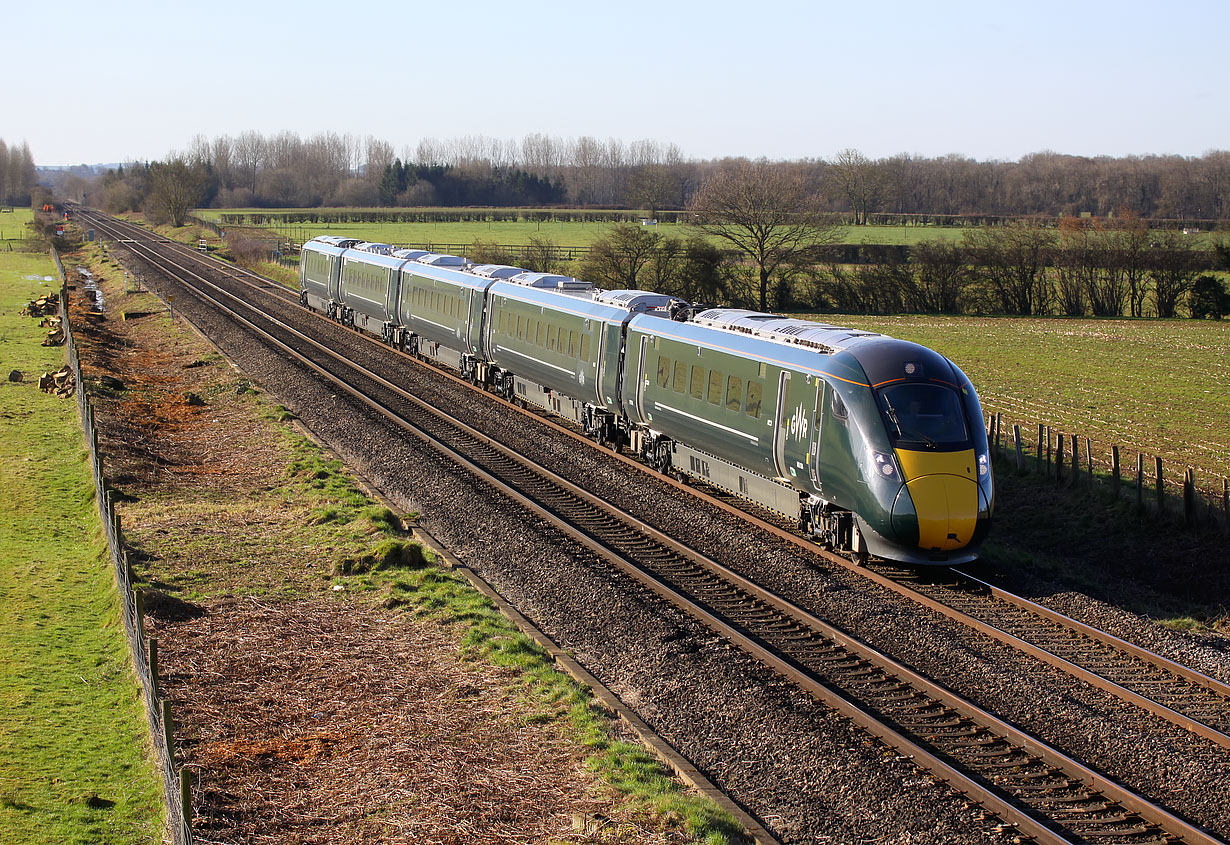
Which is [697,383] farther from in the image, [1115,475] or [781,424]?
[1115,475]

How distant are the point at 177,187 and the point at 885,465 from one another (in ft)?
389

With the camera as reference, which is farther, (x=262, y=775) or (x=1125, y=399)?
(x=1125, y=399)

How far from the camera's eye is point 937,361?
16.2 m

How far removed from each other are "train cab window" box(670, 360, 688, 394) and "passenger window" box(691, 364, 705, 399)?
0.31 meters

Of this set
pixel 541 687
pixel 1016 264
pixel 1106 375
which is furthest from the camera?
pixel 1016 264

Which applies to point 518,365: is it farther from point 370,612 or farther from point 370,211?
point 370,211

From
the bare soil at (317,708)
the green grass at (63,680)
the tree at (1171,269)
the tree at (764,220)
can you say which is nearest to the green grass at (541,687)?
the bare soil at (317,708)

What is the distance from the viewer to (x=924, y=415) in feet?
51.2

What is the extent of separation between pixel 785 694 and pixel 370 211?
139243 mm

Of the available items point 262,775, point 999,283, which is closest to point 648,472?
point 262,775

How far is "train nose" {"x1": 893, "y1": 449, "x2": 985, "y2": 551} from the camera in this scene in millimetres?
15195

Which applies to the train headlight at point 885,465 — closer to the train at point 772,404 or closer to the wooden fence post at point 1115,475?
the train at point 772,404

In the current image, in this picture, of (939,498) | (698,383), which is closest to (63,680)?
(939,498)

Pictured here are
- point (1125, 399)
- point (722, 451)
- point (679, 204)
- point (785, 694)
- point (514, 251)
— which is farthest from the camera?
point (679, 204)
